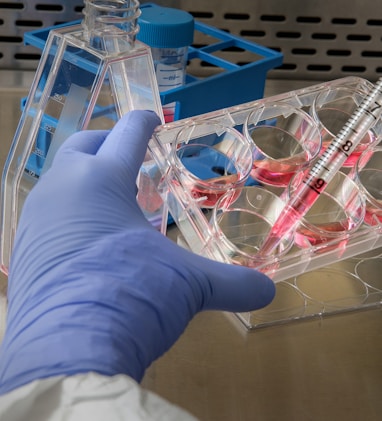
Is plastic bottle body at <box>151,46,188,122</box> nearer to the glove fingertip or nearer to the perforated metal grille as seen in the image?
the perforated metal grille

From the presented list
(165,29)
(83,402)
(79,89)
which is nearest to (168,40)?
(165,29)

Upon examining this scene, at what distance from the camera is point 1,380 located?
1.01m

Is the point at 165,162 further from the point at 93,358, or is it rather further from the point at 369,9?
the point at 369,9

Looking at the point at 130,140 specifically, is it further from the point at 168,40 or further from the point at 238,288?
the point at 168,40

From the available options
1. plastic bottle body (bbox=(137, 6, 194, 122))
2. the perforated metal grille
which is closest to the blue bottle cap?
plastic bottle body (bbox=(137, 6, 194, 122))

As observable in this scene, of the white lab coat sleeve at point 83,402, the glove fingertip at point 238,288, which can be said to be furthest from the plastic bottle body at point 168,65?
the white lab coat sleeve at point 83,402

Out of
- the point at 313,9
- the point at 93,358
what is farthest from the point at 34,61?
the point at 93,358

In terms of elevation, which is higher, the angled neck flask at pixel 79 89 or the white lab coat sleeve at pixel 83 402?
the angled neck flask at pixel 79 89

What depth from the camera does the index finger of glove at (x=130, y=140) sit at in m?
1.24

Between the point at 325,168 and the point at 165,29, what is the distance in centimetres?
47

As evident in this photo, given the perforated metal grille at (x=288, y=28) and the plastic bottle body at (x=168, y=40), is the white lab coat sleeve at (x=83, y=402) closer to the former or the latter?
the plastic bottle body at (x=168, y=40)

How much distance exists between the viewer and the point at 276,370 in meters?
1.35

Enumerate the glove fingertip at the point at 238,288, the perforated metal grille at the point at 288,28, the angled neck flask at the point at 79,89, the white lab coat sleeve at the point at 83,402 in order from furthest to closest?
the perforated metal grille at the point at 288,28 < the angled neck flask at the point at 79,89 < the glove fingertip at the point at 238,288 < the white lab coat sleeve at the point at 83,402

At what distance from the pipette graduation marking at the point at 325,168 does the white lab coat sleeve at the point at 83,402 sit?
0.43 metres
